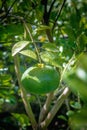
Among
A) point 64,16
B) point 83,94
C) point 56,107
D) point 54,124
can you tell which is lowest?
point 54,124

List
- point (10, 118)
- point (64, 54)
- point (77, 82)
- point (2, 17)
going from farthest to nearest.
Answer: point (10, 118) → point (2, 17) → point (64, 54) → point (77, 82)

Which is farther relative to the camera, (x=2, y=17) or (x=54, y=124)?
(x=54, y=124)

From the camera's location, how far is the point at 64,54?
792 mm

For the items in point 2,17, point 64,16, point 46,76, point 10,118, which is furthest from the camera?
point 10,118

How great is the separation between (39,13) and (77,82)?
799mm

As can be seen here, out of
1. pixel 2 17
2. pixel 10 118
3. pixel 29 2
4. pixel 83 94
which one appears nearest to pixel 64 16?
pixel 29 2

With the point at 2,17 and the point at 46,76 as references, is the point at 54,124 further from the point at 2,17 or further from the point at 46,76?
the point at 46,76

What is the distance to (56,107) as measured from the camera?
3.22 feet

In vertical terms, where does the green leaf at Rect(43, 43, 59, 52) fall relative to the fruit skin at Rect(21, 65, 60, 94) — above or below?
above

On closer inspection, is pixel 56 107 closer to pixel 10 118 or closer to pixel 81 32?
pixel 81 32

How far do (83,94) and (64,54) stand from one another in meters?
0.57

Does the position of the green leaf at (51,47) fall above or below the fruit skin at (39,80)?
above

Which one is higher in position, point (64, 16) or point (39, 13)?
point (39, 13)

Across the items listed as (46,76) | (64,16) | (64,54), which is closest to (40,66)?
(46,76)
